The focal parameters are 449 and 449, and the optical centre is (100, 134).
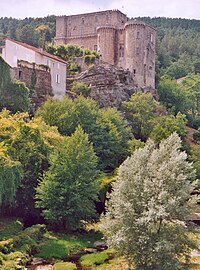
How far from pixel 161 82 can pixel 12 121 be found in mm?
59995

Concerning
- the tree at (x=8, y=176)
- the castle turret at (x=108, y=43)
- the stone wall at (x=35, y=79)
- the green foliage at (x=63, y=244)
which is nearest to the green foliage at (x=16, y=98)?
the stone wall at (x=35, y=79)

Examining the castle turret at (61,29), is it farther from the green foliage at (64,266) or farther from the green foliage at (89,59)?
the green foliage at (64,266)

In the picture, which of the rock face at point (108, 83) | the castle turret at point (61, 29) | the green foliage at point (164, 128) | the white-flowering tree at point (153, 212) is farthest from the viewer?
the castle turret at point (61, 29)

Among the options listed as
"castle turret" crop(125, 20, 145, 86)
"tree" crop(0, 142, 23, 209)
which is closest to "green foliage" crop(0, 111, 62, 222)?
"tree" crop(0, 142, 23, 209)

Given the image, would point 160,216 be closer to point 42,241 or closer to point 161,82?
point 42,241

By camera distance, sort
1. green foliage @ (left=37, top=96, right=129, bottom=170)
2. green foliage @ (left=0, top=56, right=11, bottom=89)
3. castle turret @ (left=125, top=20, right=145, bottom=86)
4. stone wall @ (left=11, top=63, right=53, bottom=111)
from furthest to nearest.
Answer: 1. castle turret @ (left=125, top=20, right=145, bottom=86)
2. stone wall @ (left=11, top=63, right=53, bottom=111)
3. green foliage @ (left=0, top=56, right=11, bottom=89)
4. green foliage @ (left=37, top=96, right=129, bottom=170)

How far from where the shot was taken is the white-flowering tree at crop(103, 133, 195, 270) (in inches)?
979

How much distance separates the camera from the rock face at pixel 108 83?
66.4 m

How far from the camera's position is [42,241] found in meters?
32.1

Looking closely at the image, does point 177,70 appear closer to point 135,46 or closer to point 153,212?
point 135,46

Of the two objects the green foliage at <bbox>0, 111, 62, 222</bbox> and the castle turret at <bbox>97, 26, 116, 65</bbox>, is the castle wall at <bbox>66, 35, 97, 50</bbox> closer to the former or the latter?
the castle turret at <bbox>97, 26, 116, 65</bbox>

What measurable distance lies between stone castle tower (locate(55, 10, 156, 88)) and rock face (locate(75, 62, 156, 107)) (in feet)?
18.8

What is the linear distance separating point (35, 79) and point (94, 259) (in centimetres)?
3161

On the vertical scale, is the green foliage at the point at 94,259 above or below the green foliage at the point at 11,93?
below
